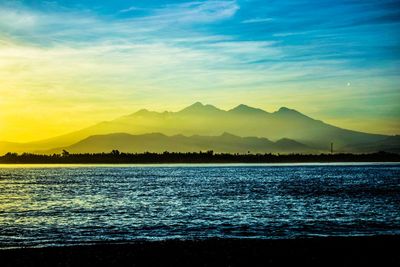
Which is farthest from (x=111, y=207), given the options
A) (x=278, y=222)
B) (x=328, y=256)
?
(x=328, y=256)

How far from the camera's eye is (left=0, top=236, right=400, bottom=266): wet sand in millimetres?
22719

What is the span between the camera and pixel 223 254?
2478 centimetres

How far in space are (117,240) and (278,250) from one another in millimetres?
12990

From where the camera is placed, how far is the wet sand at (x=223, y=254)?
22719mm

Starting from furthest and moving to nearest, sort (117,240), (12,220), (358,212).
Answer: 1. (358,212)
2. (12,220)
3. (117,240)

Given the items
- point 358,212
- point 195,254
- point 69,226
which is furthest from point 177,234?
point 358,212

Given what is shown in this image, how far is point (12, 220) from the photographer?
1934 inches

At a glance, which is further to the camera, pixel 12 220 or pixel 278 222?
pixel 12 220

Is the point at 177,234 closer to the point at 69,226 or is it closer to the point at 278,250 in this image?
the point at 69,226

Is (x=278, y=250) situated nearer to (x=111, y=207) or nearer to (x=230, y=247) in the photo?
(x=230, y=247)

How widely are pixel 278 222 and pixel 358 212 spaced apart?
13.8m

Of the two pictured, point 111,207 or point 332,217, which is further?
point 111,207

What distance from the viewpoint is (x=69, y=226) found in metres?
44.2

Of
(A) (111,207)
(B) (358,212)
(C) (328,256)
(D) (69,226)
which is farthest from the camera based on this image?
(A) (111,207)
